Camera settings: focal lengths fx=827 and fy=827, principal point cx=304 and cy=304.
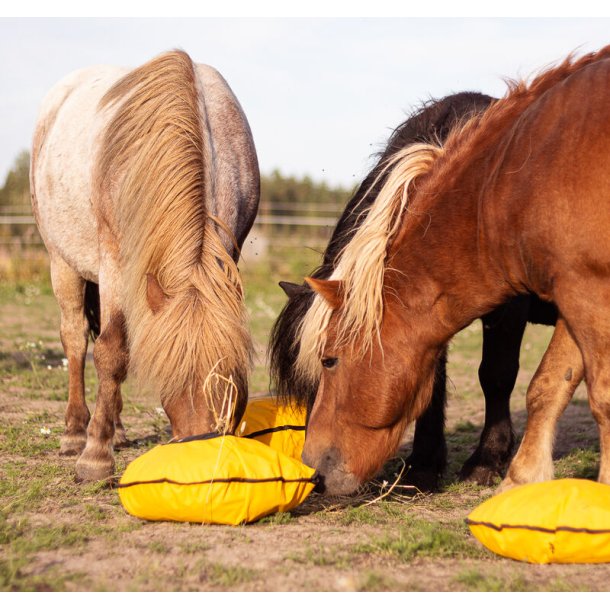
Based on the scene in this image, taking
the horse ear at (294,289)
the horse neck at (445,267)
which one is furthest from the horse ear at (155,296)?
the horse neck at (445,267)

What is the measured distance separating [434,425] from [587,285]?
186 cm

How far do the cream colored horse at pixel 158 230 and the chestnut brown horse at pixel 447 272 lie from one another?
1.87 feet

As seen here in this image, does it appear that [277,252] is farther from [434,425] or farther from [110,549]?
[110,549]

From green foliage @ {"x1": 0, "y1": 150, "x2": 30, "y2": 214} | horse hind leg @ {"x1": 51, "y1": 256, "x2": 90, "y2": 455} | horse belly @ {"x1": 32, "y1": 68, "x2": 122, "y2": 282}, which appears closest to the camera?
horse belly @ {"x1": 32, "y1": 68, "x2": 122, "y2": 282}

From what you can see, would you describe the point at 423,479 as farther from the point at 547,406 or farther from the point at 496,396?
the point at 547,406

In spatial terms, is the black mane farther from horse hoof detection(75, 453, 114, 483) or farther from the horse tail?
horse hoof detection(75, 453, 114, 483)

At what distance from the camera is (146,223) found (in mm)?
4559

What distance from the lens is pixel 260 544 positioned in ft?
11.9

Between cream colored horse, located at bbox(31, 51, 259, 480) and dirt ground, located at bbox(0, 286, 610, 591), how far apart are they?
50 cm

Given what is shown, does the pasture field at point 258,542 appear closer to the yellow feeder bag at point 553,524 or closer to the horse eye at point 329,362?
the yellow feeder bag at point 553,524

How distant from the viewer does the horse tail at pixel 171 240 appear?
421cm

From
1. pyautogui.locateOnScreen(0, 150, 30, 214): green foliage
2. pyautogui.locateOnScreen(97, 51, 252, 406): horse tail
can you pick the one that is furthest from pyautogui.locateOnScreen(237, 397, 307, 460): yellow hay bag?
pyautogui.locateOnScreen(0, 150, 30, 214): green foliage

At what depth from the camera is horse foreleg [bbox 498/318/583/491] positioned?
4.23 meters

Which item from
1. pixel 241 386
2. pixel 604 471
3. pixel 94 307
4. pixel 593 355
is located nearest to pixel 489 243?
pixel 593 355
